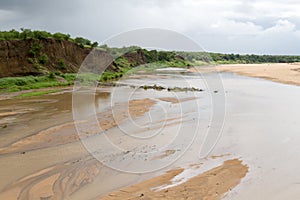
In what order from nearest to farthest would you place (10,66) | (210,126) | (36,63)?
1. (210,126)
2. (10,66)
3. (36,63)

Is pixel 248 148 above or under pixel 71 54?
under

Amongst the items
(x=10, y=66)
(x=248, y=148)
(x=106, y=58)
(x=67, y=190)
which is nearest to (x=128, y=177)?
(x=67, y=190)

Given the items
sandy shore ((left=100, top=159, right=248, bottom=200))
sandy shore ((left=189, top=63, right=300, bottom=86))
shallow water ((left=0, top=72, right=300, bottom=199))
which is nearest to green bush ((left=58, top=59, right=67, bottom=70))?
shallow water ((left=0, top=72, right=300, bottom=199))

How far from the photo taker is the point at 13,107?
61.1ft

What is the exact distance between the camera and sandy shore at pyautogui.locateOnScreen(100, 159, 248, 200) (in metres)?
6.11

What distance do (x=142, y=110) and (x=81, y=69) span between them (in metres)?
26.2

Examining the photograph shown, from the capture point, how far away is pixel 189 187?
6.49m

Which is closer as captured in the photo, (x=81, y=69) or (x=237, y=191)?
(x=237, y=191)

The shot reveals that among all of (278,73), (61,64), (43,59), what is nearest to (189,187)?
(43,59)

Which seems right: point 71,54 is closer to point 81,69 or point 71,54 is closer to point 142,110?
point 81,69

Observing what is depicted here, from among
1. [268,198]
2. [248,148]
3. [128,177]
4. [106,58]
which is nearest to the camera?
[268,198]

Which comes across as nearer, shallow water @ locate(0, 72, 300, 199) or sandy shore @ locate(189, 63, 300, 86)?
shallow water @ locate(0, 72, 300, 199)

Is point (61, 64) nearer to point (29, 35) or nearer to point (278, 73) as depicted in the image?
point (29, 35)

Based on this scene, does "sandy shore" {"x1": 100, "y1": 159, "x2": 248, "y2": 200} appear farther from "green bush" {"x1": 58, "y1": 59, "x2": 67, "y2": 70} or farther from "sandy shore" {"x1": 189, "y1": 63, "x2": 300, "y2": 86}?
"green bush" {"x1": 58, "y1": 59, "x2": 67, "y2": 70}
